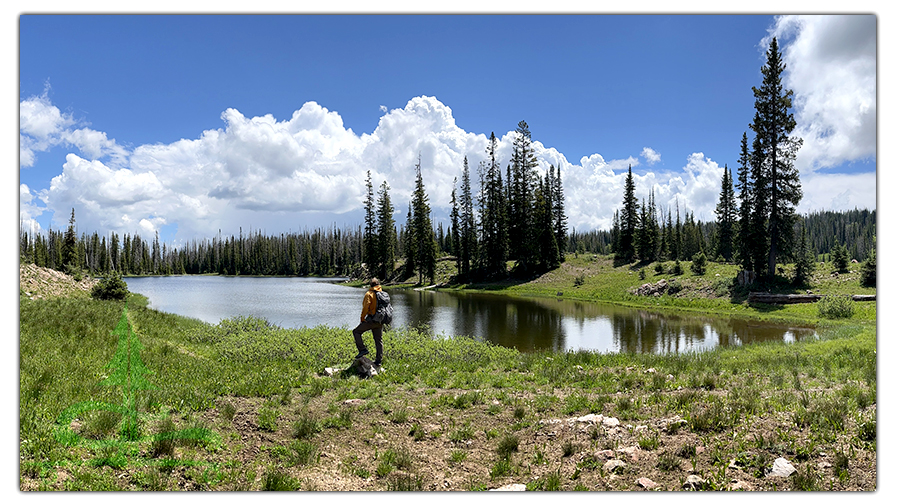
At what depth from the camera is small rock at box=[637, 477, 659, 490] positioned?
17.6 feet

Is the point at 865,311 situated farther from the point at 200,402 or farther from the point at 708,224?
the point at 708,224

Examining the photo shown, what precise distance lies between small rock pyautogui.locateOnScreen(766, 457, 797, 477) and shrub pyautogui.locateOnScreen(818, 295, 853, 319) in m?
28.9

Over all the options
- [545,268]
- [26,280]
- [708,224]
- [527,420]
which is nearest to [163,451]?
[527,420]

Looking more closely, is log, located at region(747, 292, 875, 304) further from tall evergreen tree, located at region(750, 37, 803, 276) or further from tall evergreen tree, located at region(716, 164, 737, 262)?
tall evergreen tree, located at region(716, 164, 737, 262)

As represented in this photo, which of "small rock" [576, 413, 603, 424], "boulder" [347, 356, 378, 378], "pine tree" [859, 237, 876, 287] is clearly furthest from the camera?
"pine tree" [859, 237, 876, 287]

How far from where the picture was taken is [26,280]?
22.5m

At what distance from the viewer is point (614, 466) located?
588 cm

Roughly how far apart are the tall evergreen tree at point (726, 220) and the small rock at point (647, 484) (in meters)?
79.8

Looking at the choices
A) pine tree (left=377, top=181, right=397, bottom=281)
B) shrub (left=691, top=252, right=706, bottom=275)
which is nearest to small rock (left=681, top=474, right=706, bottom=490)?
shrub (left=691, top=252, right=706, bottom=275)

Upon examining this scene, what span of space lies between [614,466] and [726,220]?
85040mm

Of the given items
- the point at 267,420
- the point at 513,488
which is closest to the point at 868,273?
the point at 513,488

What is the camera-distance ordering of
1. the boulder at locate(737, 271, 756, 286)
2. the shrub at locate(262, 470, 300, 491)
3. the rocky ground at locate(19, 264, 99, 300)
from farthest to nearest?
1. the boulder at locate(737, 271, 756, 286)
2. the rocky ground at locate(19, 264, 99, 300)
3. the shrub at locate(262, 470, 300, 491)

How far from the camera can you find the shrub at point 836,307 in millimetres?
26844

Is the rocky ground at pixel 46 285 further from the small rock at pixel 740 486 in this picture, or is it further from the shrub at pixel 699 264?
the shrub at pixel 699 264
